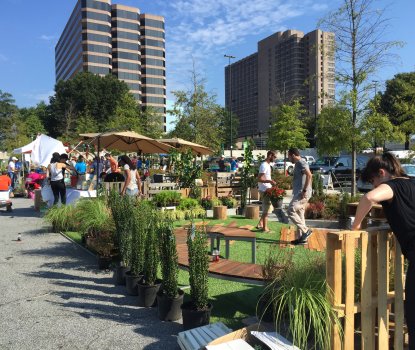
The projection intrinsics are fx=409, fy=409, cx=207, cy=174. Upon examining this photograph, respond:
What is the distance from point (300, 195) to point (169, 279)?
13.5 ft

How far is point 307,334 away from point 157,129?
4306 cm

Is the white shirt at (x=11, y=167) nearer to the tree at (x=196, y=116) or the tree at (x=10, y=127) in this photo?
the tree at (x=196, y=116)

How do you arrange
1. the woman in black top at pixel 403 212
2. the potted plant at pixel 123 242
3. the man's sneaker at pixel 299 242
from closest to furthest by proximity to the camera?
the woman in black top at pixel 403 212 → the potted plant at pixel 123 242 → the man's sneaker at pixel 299 242

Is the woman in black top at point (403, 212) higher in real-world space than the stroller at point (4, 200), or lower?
higher

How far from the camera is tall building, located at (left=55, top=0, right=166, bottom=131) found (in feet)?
329

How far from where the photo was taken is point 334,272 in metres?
2.89

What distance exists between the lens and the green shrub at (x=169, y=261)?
14.4 ft

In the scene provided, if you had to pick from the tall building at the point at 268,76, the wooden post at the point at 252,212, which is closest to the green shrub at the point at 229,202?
the wooden post at the point at 252,212

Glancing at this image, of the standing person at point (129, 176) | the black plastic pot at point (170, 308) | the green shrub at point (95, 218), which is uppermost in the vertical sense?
the standing person at point (129, 176)

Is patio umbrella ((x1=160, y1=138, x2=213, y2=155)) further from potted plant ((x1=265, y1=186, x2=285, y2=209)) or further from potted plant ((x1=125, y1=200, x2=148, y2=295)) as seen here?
potted plant ((x1=125, y1=200, x2=148, y2=295))

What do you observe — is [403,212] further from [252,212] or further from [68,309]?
[252,212]

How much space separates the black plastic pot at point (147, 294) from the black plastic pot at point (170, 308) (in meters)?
0.43

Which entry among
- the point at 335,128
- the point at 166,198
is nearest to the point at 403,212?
the point at 166,198

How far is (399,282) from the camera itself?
3.16 m
